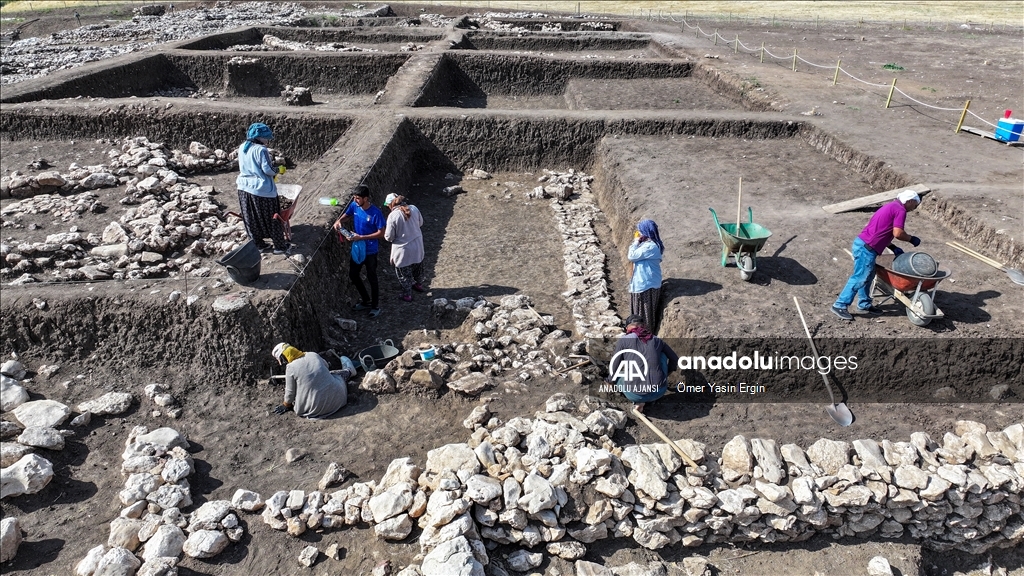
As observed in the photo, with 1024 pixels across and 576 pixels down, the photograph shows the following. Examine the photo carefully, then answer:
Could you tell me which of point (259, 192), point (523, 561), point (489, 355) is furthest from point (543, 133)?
point (523, 561)

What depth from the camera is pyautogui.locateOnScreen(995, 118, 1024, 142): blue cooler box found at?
9.61 metres

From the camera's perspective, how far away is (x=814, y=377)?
5.31m

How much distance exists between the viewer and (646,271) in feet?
18.6

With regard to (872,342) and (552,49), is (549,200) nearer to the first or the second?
(872,342)

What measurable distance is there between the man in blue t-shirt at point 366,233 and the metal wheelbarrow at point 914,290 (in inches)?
205

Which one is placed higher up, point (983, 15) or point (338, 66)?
point (983, 15)

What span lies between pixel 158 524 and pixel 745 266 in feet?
18.8

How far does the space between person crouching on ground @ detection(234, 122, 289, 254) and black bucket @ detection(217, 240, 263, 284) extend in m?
0.63

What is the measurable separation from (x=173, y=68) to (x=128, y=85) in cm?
210

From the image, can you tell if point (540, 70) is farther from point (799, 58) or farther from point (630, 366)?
point (630, 366)

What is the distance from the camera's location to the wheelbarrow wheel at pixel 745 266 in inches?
234

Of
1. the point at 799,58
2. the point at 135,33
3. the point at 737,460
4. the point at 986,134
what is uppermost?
the point at 799,58

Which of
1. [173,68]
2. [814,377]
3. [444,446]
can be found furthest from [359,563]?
[173,68]

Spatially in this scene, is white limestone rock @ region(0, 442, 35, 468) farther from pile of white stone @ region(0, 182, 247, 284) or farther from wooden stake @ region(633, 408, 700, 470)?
wooden stake @ region(633, 408, 700, 470)
